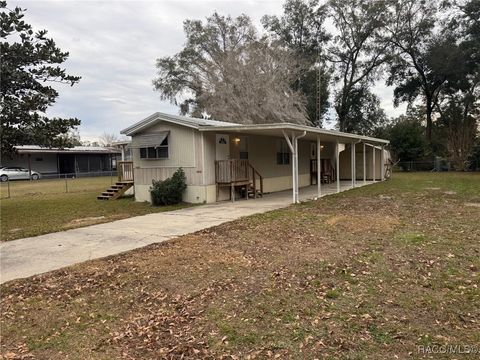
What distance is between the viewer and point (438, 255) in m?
5.52

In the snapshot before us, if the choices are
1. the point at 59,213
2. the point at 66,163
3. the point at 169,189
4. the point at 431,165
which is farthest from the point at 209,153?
the point at 66,163

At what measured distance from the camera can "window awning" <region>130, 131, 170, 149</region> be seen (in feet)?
42.3

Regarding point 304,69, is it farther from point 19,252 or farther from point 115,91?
point 19,252

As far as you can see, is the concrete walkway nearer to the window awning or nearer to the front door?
the front door

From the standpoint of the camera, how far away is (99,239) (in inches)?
288

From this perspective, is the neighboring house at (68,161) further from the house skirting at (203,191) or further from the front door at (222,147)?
the front door at (222,147)

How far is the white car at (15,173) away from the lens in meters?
27.2

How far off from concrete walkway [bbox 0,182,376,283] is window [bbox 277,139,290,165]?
6.07 m

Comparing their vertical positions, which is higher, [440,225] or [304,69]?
[304,69]

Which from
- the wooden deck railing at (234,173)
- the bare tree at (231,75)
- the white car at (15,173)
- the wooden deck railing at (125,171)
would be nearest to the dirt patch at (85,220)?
the wooden deck railing at (234,173)

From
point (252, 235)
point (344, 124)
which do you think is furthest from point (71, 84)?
point (344, 124)

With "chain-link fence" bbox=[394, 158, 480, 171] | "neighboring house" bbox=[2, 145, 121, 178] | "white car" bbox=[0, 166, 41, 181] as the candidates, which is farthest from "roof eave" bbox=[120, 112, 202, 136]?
"chain-link fence" bbox=[394, 158, 480, 171]

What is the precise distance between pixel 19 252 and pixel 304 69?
29371mm

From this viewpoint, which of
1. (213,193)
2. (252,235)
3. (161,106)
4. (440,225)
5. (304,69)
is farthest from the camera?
(161,106)
